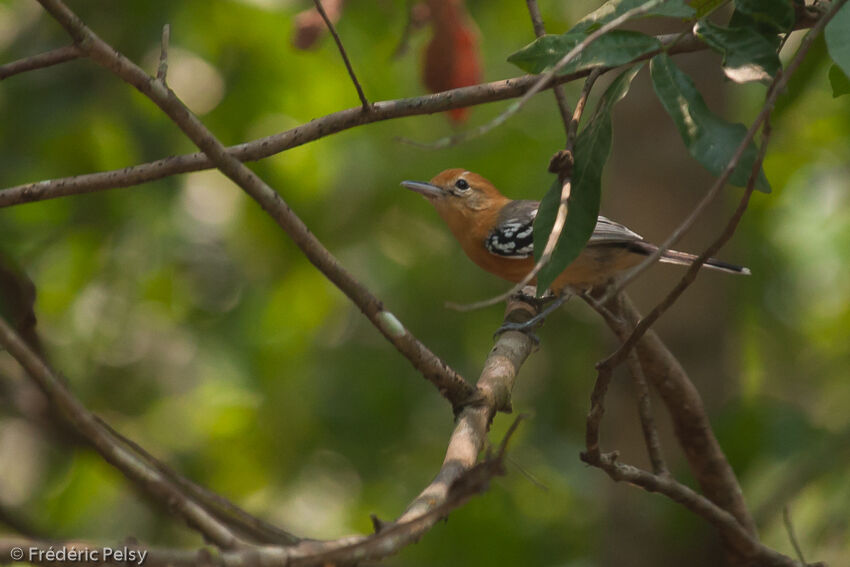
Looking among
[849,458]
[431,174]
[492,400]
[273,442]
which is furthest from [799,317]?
[492,400]

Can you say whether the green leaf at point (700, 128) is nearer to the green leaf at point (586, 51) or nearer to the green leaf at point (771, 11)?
the green leaf at point (586, 51)

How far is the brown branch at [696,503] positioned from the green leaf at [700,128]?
92cm

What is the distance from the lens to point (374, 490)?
21.8ft

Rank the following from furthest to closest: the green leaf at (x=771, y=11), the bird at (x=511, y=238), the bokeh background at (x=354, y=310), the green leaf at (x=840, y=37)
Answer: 1. the bird at (x=511, y=238)
2. the bokeh background at (x=354, y=310)
3. the green leaf at (x=771, y=11)
4. the green leaf at (x=840, y=37)

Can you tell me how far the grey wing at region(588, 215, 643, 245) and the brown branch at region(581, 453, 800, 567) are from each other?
2.32 meters

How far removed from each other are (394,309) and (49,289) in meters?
2.52

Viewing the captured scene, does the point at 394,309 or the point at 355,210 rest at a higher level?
the point at 355,210

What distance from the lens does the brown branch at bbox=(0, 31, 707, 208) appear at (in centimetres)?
253

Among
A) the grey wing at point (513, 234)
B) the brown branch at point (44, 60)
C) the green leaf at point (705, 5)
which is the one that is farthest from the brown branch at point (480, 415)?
the grey wing at point (513, 234)

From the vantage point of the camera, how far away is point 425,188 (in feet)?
19.4

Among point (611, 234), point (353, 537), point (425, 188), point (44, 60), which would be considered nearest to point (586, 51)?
point (353, 537)

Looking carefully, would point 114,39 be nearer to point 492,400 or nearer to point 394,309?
point 394,309

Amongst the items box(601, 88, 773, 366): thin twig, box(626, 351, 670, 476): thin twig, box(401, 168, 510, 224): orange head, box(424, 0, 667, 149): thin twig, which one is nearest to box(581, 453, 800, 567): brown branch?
box(626, 351, 670, 476): thin twig

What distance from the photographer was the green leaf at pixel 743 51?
2.12m
